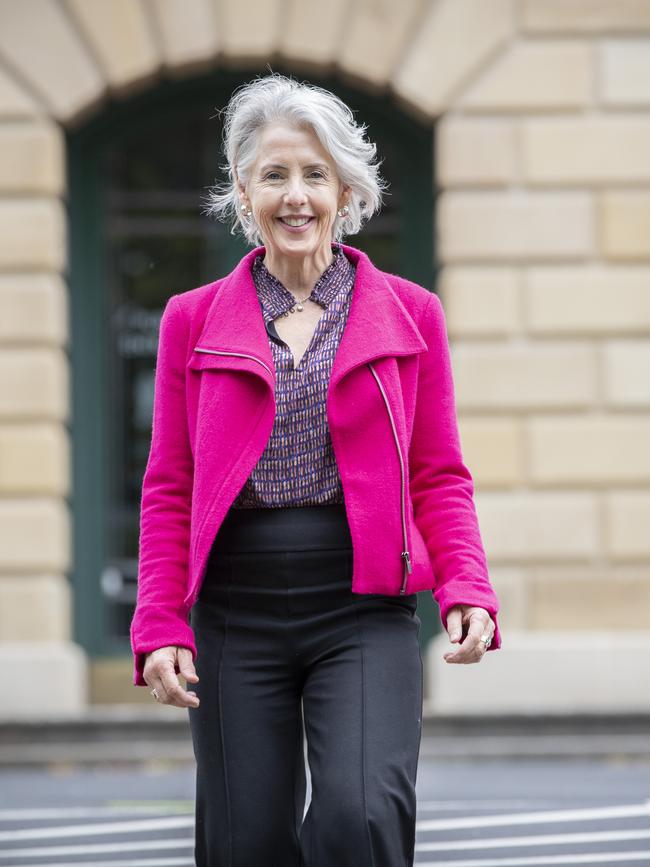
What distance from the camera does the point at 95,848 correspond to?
6250 mm

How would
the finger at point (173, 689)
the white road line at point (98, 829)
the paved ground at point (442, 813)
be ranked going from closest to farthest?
1. the finger at point (173, 689)
2. the paved ground at point (442, 813)
3. the white road line at point (98, 829)

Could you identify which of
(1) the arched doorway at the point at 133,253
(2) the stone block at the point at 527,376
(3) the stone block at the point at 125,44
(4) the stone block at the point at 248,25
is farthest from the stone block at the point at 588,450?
(3) the stone block at the point at 125,44

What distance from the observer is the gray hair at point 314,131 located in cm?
330

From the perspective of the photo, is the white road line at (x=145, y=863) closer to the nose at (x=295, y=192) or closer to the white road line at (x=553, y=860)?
the white road line at (x=553, y=860)

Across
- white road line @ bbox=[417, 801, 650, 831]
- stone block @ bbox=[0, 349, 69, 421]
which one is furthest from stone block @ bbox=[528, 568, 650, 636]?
stone block @ bbox=[0, 349, 69, 421]

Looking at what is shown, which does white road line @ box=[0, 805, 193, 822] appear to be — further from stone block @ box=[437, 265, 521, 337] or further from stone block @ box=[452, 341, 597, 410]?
stone block @ box=[437, 265, 521, 337]

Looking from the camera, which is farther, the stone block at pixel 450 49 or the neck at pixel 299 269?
the stone block at pixel 450 49

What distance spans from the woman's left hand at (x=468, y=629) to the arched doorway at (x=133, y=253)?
6291 mm

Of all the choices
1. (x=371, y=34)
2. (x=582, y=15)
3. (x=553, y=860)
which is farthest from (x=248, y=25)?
(x=553, y=860)

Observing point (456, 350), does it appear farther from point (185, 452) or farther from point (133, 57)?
point (185, 452)

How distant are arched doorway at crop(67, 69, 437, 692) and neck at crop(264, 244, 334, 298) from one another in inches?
237

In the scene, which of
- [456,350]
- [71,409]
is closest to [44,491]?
[71,409]

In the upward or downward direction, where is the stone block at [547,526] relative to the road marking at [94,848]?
upward

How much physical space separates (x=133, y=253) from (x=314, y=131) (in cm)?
627
